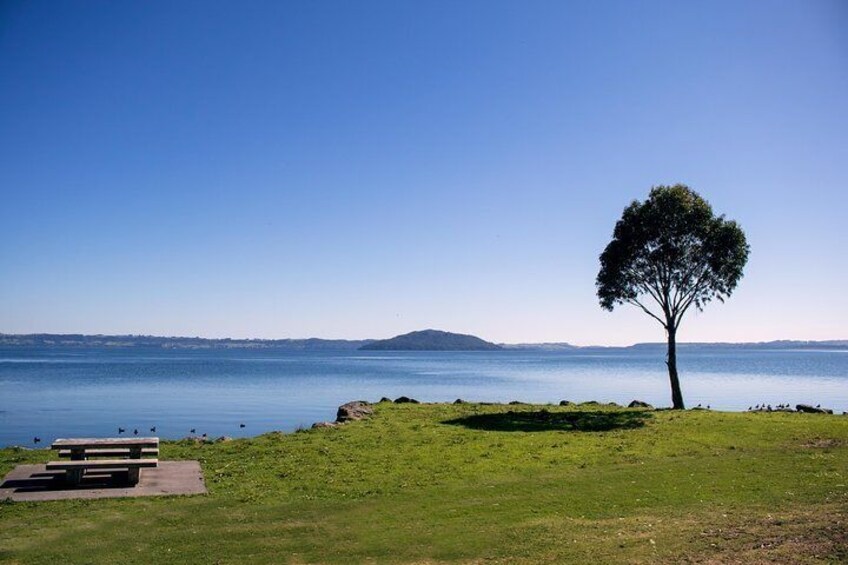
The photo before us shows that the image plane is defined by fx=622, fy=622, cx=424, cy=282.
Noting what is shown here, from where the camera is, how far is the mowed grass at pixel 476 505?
13.5 meters

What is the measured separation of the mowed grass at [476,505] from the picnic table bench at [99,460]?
1.94m

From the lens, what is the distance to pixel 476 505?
57.0 feet

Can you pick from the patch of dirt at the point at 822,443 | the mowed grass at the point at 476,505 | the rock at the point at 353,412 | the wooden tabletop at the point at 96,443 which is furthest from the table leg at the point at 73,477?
the patch of dirt at the point at 822,443

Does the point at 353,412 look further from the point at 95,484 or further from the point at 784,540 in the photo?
the point at 784,540

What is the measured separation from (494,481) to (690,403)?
60.6 meters

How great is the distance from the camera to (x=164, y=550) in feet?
45.7

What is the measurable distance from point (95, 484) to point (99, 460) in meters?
1.06

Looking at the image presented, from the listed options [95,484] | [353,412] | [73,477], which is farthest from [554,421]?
[73,477]

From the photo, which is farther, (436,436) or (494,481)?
(436,436)

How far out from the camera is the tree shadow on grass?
31.5 m

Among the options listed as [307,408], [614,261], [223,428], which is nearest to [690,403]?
[614,261]

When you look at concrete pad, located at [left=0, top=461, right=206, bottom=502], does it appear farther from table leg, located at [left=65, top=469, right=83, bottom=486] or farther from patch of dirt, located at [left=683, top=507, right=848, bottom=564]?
patch of dirt, located at [left=683, top=507, right=848, bottom=564]

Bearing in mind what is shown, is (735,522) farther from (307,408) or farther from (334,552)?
(307,408)

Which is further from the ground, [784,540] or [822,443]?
[784,540]
